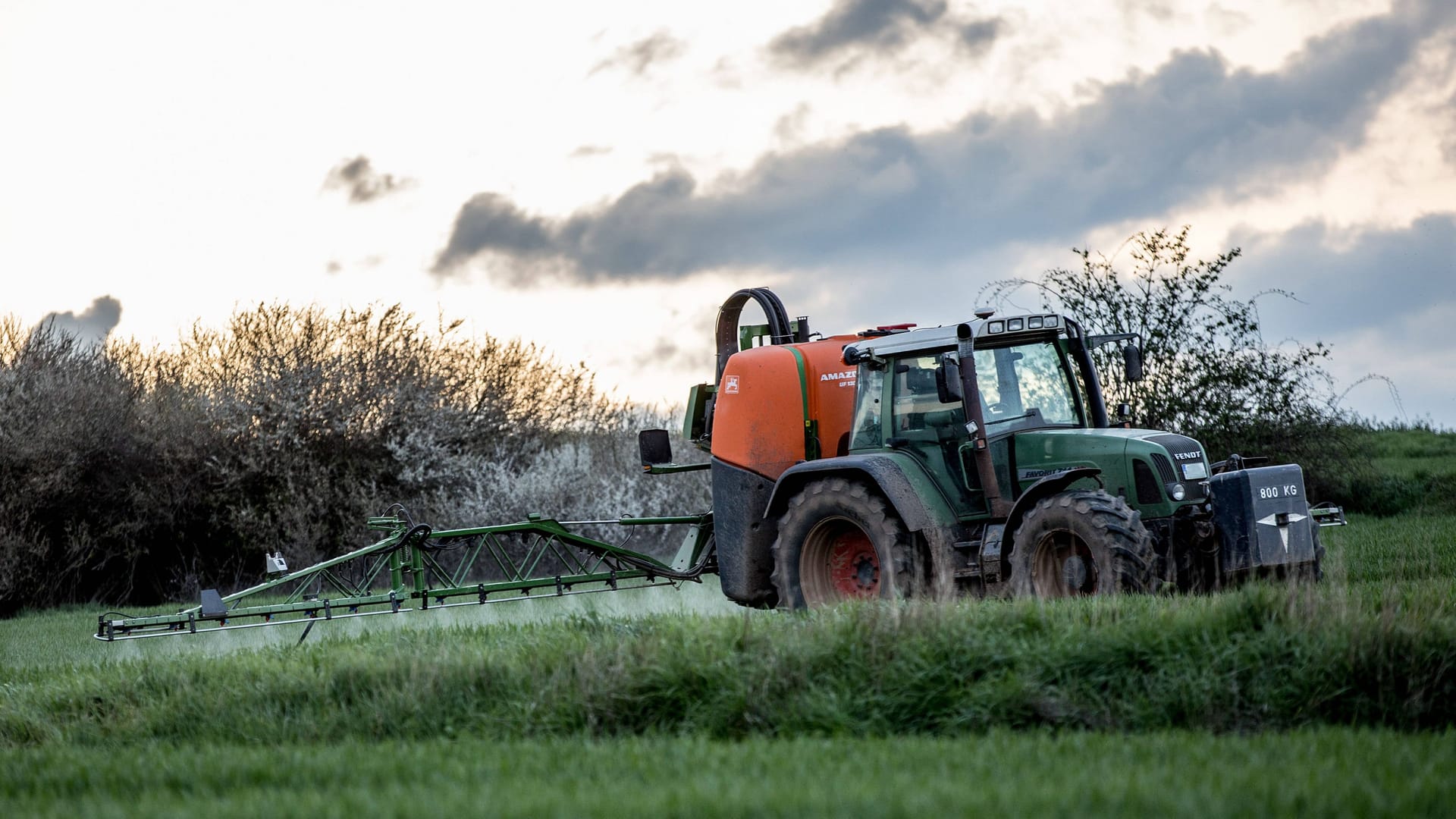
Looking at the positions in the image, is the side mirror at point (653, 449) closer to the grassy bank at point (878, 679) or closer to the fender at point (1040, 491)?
the fender at point (1040, 491)

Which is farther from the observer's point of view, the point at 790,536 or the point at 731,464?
the point at 731,464

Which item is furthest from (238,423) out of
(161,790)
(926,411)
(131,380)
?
(161,790)

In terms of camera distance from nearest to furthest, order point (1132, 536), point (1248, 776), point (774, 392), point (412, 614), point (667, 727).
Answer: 1. point (1248, 776)
2. point (667, 727)
3. point (1132, 536)
4. point (774, 392)
5. point (412, 614)

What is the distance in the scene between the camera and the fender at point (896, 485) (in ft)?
32.6

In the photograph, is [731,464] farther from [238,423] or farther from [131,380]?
→ [131,380]

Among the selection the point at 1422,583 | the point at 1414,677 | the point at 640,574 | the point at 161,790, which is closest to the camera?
the point at 161,790

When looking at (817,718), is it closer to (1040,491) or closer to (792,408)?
(1040,491)

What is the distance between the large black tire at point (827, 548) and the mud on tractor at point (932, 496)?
15mm

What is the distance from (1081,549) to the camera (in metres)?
9.40

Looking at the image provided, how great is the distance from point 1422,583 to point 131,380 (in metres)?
20.1

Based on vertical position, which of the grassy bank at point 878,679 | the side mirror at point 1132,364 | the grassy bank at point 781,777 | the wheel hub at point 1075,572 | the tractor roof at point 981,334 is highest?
the tractor roof at point 981,334

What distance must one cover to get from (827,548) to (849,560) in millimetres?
207

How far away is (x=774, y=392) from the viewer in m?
11.3

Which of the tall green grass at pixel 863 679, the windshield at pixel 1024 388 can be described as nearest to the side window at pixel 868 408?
the windshield at pixel 1024 388
